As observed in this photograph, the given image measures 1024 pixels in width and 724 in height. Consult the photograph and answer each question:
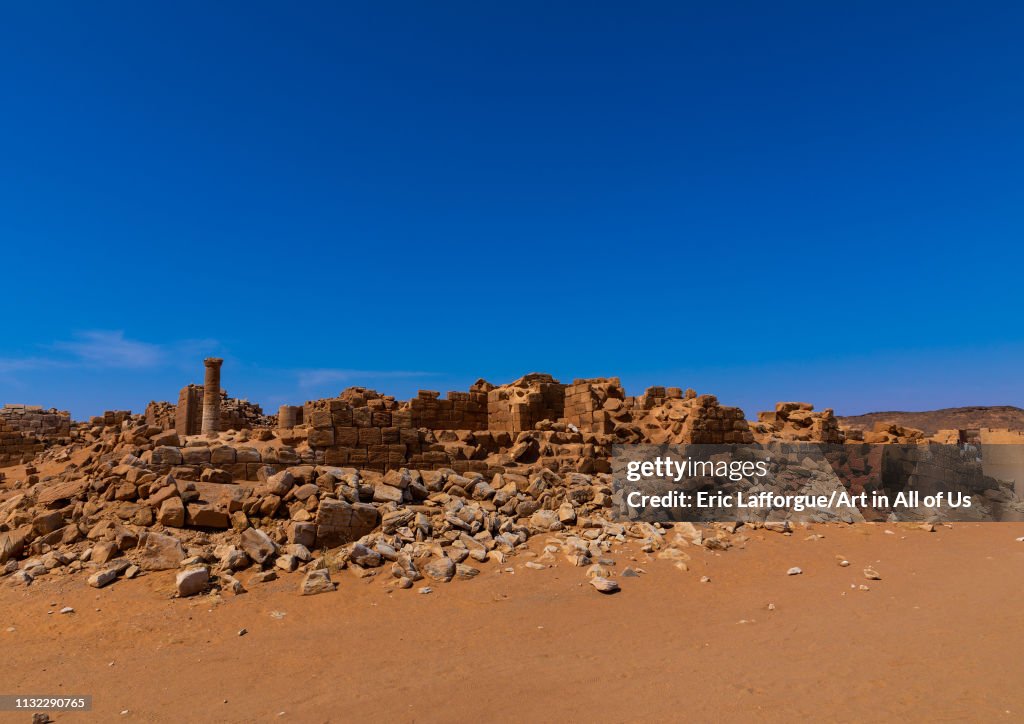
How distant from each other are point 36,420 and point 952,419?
73.1m

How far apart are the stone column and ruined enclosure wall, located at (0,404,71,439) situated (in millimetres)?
10669

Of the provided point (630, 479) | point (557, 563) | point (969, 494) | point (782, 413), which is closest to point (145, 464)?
point (557, 563)

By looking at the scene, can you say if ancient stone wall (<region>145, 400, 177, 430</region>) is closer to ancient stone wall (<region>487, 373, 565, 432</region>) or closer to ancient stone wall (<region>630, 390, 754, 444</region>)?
ancient stone wall (<region>487, 373, 565, 432</region>)

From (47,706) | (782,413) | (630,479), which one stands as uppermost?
(782,413)

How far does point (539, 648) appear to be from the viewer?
6.38 meters

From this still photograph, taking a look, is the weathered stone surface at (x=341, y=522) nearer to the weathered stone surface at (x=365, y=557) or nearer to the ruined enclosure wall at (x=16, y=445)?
the weathered stone surface at (x=365, y=557)

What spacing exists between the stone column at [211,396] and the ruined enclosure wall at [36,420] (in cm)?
1067

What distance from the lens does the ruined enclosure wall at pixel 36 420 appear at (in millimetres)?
24938

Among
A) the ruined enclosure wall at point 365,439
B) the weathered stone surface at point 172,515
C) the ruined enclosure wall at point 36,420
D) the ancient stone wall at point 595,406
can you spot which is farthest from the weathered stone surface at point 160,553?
the ruined enclosure wall at point 36,420

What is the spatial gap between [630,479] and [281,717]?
30.6ft

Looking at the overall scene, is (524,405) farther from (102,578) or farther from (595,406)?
(102,578)

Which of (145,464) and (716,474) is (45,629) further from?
(716,474)

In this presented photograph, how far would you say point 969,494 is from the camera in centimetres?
1734

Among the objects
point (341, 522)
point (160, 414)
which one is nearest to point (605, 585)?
point (341, 522)
